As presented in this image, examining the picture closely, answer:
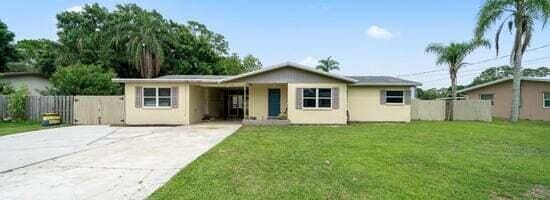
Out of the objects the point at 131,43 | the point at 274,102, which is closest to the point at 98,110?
the point at 274,102

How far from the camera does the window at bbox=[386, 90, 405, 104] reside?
18953 millimetres

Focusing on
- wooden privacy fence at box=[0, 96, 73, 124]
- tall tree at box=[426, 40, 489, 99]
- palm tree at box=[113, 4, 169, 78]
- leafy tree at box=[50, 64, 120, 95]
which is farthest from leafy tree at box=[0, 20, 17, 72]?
tall tree at box=[426, 40, 489, 99]

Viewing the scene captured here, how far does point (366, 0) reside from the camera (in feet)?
61.3

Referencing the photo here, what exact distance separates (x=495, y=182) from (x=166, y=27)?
30924 mm

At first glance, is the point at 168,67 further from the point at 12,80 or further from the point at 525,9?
the point at 525,9

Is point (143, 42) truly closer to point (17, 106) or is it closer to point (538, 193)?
point (17, 106)

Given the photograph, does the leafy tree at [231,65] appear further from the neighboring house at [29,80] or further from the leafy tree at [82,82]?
the neighboring house at [29,80]

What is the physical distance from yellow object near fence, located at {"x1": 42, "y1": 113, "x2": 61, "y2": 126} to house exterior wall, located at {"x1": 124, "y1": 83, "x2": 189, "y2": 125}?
3.80m

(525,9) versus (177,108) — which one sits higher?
(525,9)

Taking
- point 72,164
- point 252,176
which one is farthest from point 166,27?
point 252,176

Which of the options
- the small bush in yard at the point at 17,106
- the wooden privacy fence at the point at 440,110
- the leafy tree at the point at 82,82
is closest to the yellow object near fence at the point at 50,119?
the small bush in yard at the point at 17,106

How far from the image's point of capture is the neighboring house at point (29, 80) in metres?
26.0

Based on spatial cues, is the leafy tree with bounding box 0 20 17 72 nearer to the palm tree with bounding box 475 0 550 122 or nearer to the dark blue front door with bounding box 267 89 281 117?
the dark blue front door with bounding box 267 89 281 117

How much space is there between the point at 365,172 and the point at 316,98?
422 inches
